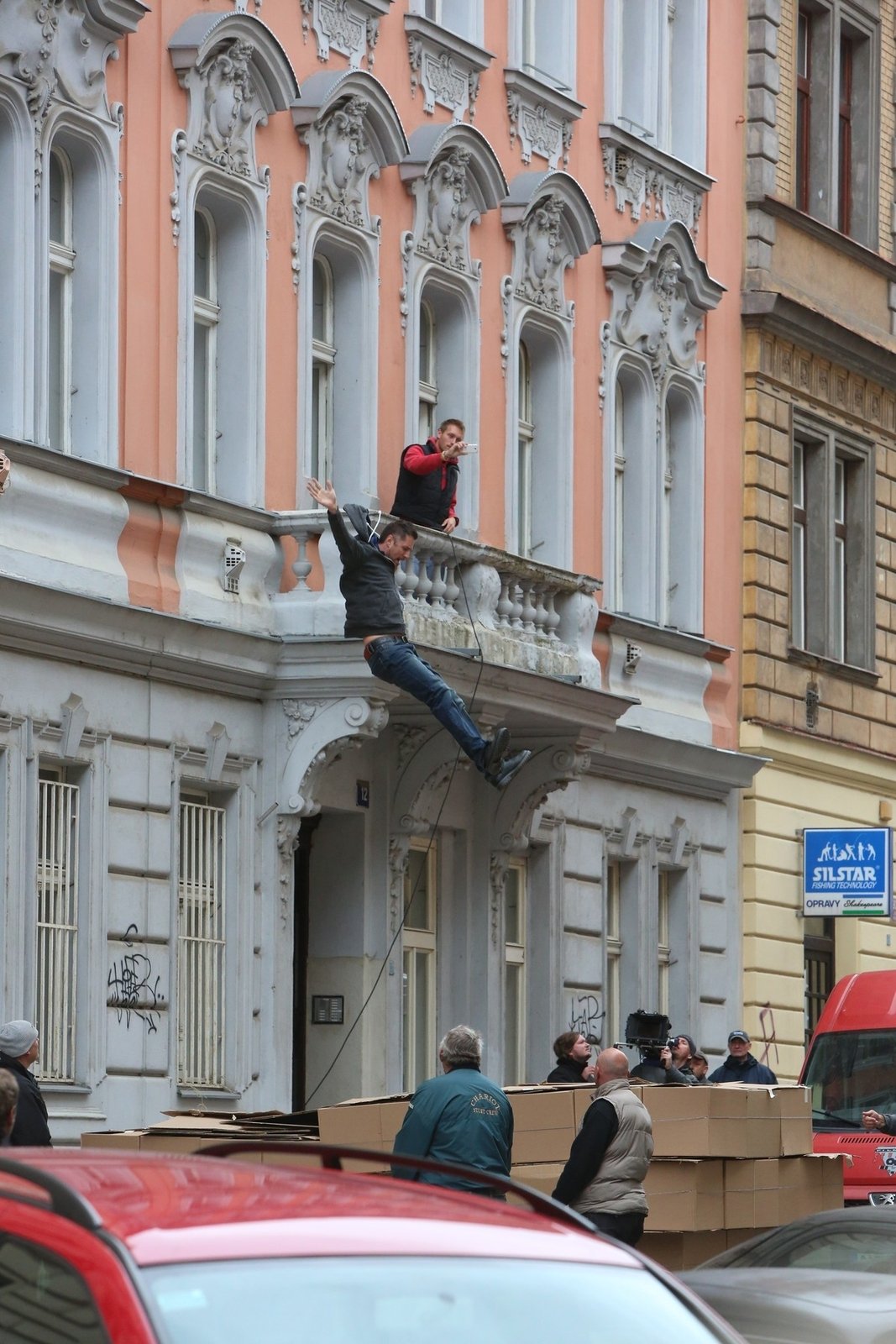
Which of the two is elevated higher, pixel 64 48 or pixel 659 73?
pixel 659 73

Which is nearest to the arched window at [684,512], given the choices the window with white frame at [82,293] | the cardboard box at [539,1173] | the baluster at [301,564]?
the baluster at [301,564]

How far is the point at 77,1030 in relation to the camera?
1770cm

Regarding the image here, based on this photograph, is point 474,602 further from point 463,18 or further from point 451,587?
point 463,18

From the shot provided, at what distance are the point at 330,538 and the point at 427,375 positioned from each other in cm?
350

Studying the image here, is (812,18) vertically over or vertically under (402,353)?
over

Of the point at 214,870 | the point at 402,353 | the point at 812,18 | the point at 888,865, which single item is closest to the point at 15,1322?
the point at 214,870

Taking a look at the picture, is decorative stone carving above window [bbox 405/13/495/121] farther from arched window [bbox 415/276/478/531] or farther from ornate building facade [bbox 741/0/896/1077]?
ornate building facade [bbox 741/0/896/1077]

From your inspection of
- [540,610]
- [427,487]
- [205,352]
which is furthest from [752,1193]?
[205,352]

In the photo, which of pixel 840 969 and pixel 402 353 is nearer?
pixel 402 353

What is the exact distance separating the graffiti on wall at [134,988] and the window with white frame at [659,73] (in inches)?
403

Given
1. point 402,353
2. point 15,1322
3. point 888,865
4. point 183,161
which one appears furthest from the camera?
point 888,865

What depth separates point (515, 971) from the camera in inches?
922

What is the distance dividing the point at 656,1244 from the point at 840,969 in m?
14.0

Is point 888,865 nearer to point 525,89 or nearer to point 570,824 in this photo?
point 570,824
